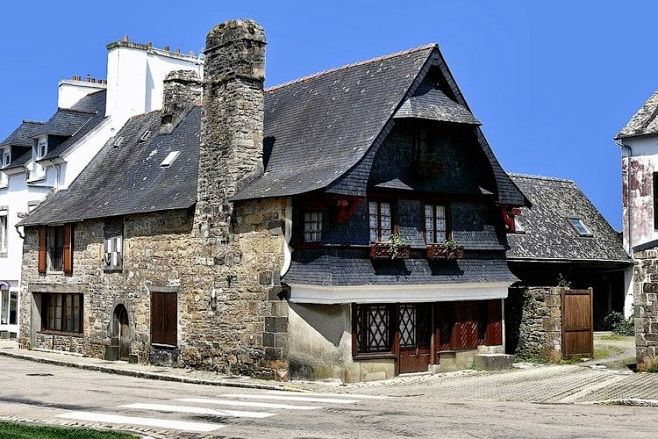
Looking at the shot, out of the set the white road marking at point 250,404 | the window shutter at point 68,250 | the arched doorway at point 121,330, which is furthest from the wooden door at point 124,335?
the white road marking at point 250,404

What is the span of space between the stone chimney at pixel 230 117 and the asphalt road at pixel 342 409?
462 centimetres

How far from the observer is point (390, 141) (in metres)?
22.1

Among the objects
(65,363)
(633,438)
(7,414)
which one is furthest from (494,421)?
(65,363)

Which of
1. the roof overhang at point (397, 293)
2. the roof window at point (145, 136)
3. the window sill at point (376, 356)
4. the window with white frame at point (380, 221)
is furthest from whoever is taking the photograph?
the roof window at point (145, 136)

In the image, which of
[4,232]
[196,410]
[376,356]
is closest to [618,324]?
[376,356]

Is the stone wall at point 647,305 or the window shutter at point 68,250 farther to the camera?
the window shutter at point 68,250

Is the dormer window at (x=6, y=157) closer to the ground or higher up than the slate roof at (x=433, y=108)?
higher up

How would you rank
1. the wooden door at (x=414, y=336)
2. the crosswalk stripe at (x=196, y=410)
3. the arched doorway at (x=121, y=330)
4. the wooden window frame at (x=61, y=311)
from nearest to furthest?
the crosswalk stripe at (x=196, y=410), the wooden door at (x=414, y=336), the arched doorway at (x=121, y=330), the wooden window frame at (x=61, y=311)

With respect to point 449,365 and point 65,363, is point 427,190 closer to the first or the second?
point 449,365

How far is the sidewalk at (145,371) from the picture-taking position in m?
21.0

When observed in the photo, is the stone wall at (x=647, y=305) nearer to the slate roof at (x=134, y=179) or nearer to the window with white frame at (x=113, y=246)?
the slate roof at (x=134, y=179)

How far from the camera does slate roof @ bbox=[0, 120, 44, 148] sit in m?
37.5

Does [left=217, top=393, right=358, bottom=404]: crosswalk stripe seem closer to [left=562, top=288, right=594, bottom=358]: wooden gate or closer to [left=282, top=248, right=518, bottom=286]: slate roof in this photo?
[left=282, top=248, right=518, bottom=286]: slate roof

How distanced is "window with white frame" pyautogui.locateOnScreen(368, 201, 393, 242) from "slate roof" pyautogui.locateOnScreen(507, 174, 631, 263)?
26.0ft
